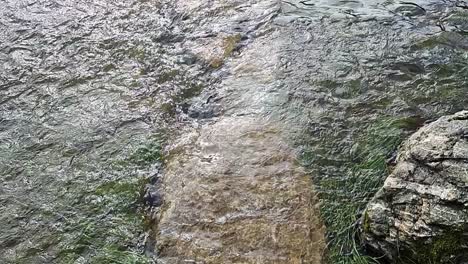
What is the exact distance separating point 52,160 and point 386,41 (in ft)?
9.09

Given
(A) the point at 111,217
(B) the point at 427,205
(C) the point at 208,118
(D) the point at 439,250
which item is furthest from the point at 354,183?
(A) the point at 111,217

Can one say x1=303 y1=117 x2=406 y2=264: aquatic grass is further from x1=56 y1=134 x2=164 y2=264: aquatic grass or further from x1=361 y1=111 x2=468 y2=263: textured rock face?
x1=56 y1=134 x2=164 y2=264: aquatic grass

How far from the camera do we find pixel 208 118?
4.01 metres

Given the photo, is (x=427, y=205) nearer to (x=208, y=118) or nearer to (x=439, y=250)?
(x=439, y=250)

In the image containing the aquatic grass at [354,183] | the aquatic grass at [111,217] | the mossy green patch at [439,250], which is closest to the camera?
the mossy green patch at [439,250]

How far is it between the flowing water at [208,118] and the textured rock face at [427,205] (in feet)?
0.80

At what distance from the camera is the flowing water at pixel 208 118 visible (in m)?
3.20

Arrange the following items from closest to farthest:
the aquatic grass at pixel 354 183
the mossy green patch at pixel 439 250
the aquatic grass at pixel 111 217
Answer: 1. the mossy green patch at pixel 439 250
2. the aquatic grass at pixel 354 183
3. the aquatic grass at pixel 111 217

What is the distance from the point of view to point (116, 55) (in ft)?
15.3

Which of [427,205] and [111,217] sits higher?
[427,205]

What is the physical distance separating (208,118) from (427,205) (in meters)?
1.81

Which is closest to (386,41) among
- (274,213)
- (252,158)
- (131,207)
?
(252,158)

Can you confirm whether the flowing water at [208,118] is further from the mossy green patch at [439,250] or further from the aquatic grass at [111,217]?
the mossy green patch at [439,250]

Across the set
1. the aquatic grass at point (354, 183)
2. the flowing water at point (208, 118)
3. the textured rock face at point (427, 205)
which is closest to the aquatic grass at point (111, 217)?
the flowing water at point (208, 118)
